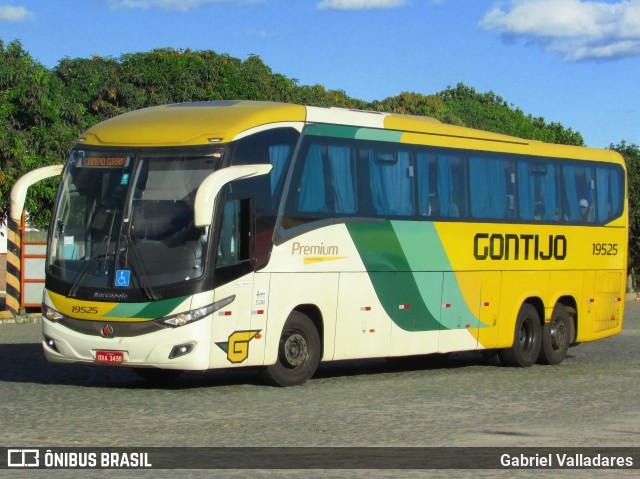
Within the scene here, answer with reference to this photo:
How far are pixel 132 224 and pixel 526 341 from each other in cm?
827

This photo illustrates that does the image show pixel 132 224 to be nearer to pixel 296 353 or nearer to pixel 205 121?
pixel 205 121

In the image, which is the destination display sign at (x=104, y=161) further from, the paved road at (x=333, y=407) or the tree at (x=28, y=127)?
the tree at (x=28, y=127)

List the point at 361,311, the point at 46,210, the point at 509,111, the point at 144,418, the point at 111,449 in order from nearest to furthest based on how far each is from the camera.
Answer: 1. the point at 111,449
2. the point at 144,418
3. the point at 361,311
4. the point at 46,210
5. the point at 509,111

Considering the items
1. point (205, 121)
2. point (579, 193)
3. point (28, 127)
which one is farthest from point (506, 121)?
point (205, 121)

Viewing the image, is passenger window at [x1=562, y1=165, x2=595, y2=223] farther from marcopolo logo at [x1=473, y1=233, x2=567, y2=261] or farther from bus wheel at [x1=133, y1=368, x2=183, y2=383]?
bus wheel at [x1=133, y1=368, x2=183, y2=383]

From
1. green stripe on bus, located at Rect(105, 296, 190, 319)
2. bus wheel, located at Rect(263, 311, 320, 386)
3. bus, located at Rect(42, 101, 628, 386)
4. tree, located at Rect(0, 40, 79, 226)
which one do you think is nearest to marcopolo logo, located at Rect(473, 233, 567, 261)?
bus, located at Rect(42, 101, 628, 386)

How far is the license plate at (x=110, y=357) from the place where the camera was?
15.8m

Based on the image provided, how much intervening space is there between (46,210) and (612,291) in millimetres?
15631

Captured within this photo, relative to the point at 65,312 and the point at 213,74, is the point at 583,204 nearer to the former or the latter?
the point at 65,312

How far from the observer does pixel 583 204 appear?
23.1 m

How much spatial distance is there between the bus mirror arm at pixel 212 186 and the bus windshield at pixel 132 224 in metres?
0.35

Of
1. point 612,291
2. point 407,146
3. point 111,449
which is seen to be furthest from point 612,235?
point 111,449

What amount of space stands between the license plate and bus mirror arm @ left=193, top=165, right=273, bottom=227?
186 cm

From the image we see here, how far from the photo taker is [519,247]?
21453 millimetres
